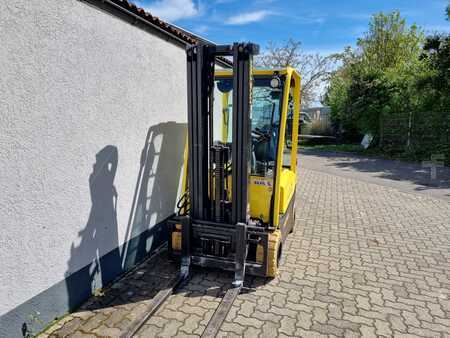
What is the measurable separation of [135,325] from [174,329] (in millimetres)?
372

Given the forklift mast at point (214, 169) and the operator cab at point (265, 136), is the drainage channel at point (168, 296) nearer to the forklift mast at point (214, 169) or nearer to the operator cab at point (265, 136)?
the forklift mast at point (214, 169)

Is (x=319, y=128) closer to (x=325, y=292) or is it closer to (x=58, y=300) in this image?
(x=325, y=292)

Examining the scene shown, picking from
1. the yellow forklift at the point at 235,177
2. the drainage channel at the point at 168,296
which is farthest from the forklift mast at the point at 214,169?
the drainage channel at the point at 168,296

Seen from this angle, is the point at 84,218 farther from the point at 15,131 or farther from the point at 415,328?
the point at 415,328

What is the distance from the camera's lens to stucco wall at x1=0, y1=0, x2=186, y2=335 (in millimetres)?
2523

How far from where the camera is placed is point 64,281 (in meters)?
3.11

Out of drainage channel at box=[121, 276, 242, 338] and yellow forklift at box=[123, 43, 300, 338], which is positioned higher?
yellow forklift at box=[123, 43, 300, 338]

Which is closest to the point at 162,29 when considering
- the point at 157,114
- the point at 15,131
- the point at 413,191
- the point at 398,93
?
the point at 157,114

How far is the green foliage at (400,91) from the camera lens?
1360 centimetres

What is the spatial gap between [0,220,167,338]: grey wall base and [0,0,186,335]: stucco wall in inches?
2.2

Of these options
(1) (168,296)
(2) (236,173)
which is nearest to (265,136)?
(2) (236,173)

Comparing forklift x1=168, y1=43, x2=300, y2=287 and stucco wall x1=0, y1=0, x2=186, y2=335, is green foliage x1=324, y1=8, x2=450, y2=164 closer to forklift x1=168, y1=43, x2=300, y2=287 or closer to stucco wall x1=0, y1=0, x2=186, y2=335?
forklift x1=168, y1=43, x2=300, y2=287

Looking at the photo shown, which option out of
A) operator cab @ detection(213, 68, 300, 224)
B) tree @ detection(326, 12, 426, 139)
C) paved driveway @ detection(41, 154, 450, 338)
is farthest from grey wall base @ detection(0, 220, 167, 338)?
tree @ detection(326, 12, 426, 139)

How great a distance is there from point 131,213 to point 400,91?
16.4 m
